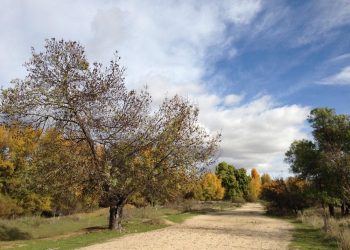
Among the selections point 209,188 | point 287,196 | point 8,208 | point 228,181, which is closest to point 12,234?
point 8,208

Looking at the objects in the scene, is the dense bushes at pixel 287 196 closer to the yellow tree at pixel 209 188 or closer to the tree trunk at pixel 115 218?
the tree trunk at pixel 115 218

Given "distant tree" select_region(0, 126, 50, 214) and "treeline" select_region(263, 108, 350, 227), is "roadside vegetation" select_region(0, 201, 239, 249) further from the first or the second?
"treeline" select_region(263, 108, 350, 227)

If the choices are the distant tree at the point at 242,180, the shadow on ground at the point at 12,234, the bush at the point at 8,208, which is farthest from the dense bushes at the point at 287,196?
the distant tree at the point at 242,180

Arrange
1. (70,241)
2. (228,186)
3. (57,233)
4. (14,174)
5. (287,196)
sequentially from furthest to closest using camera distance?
(228,186), (287,196), (14,174), (57,233), (70,241)

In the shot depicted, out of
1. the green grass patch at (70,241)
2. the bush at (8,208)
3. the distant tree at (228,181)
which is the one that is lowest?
the green grass patch at (70,241)

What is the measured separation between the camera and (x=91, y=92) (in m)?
22.2

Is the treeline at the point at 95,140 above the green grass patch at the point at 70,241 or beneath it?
above

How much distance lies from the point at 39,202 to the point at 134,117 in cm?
2138

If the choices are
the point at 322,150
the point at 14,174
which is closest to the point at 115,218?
the point at 14,174

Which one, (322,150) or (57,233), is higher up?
(322,150)

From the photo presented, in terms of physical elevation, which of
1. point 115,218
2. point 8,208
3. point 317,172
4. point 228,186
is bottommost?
point 115,218

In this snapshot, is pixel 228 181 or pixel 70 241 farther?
pixel 228 181

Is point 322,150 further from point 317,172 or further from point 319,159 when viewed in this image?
point 317,172

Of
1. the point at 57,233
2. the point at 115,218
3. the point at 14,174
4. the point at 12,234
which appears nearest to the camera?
the point at 115,218
